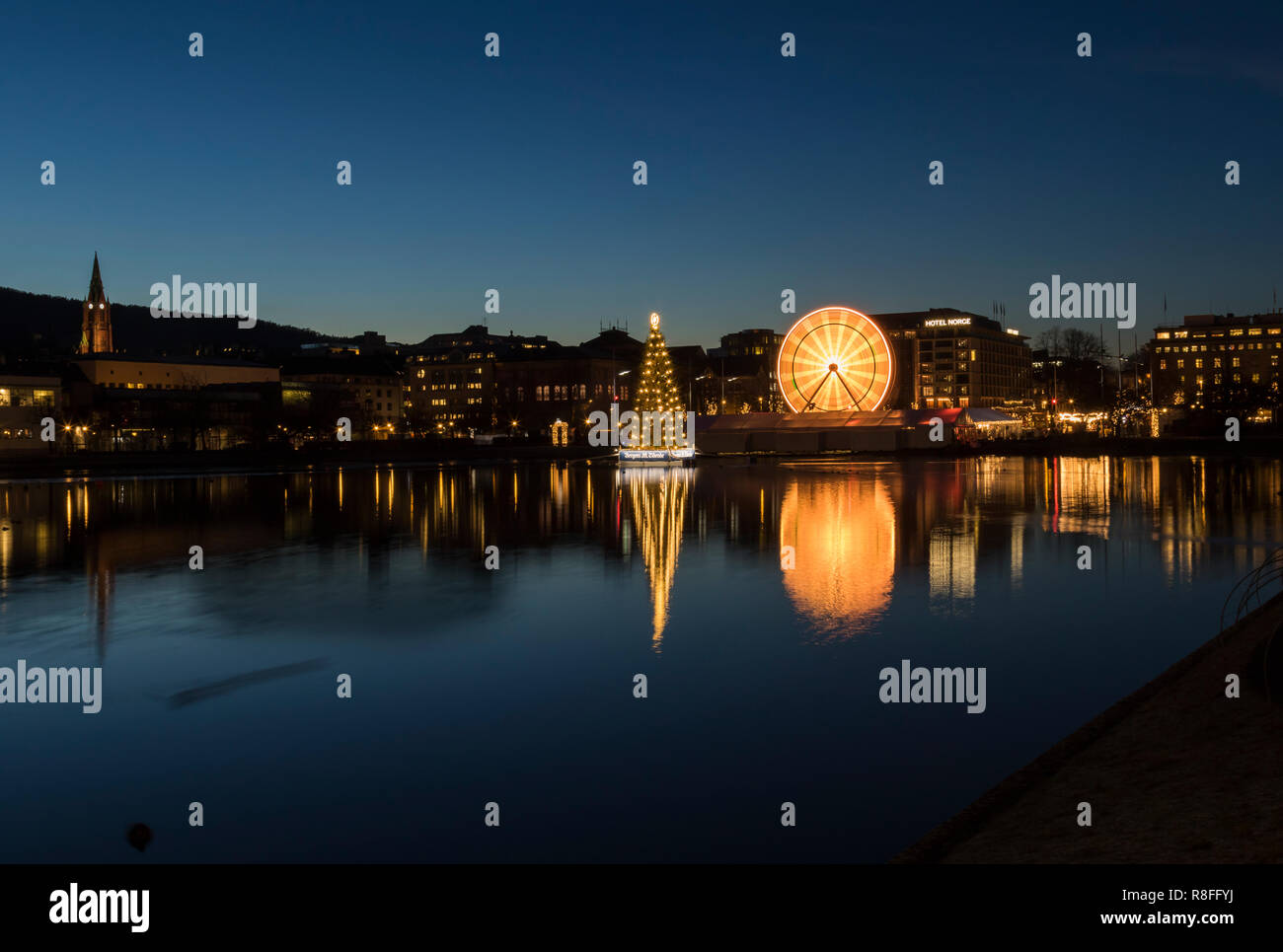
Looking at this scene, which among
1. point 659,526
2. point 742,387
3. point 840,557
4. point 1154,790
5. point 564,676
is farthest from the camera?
point 742,387

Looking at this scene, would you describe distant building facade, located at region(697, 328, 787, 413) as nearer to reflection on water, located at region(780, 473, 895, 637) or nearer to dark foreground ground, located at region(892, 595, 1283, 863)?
reflection on water, located at region(780, 473, 895, 637)

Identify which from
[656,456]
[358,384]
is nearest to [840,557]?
[656,456]

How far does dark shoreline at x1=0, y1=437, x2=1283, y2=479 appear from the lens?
6825 cm

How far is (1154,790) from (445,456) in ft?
268

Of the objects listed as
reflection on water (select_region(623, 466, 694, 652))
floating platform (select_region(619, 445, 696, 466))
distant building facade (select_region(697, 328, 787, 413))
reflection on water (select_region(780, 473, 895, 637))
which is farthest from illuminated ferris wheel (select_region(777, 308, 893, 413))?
reflection on water (select_region(780, 473, 895, 637))

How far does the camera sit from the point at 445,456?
282ft

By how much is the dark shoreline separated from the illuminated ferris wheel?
16.5 feet

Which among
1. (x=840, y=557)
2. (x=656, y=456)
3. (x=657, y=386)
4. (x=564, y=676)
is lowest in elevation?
(x=564, y=676)

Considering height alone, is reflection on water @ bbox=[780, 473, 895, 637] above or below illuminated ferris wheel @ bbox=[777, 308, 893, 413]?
below

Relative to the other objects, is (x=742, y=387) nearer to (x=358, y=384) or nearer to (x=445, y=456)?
(x=358, y=384)

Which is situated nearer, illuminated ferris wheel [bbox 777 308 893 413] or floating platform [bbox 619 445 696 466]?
floating platform [bbox 619 445 696 466]

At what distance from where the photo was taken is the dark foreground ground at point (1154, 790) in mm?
5641

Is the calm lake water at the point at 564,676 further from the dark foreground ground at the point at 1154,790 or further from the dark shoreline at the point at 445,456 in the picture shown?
the dark shoreline at the point at 445,456
